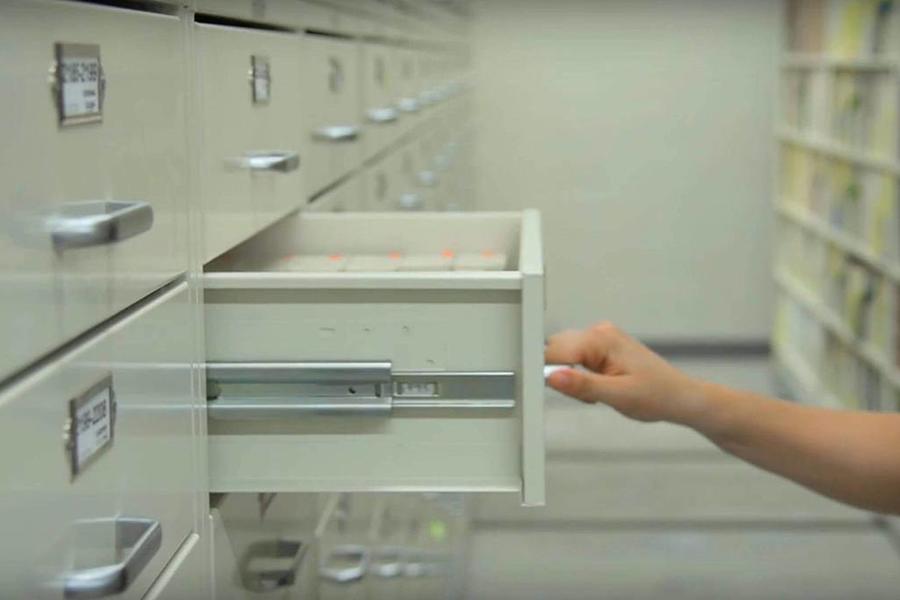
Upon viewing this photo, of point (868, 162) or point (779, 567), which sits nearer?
point (779, 567)

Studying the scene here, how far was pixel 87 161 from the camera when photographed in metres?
0.60

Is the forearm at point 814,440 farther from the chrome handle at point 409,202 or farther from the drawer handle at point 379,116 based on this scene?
the chrome handle at point 409,202

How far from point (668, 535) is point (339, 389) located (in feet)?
7.25

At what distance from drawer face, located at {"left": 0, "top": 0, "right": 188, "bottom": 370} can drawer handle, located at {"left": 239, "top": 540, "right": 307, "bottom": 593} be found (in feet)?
1.10

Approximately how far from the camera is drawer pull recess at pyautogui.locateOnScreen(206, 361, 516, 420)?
855 millimetres

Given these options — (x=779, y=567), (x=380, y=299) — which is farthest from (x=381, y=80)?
(x=779, y=567)

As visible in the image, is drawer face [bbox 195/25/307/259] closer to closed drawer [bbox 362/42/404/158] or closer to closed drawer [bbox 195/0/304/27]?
closed drawer [bbox 195/0/304/27]

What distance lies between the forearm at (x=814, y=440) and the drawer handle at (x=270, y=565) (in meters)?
Result: 0.38

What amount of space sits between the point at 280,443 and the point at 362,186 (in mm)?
767

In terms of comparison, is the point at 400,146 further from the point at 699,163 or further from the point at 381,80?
the point at 699,163

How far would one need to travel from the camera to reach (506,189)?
13.2ft

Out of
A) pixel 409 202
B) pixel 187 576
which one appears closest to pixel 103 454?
pixel 187 576

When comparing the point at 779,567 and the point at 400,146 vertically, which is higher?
the point at 400,146

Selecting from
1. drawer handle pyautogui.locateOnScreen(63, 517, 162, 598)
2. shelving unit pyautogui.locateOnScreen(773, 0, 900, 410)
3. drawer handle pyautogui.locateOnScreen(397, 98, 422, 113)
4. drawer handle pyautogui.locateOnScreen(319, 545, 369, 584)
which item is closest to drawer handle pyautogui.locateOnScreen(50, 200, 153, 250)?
drawer handle pyautogui.locateOnScreen(63, 517, 162, 598)
